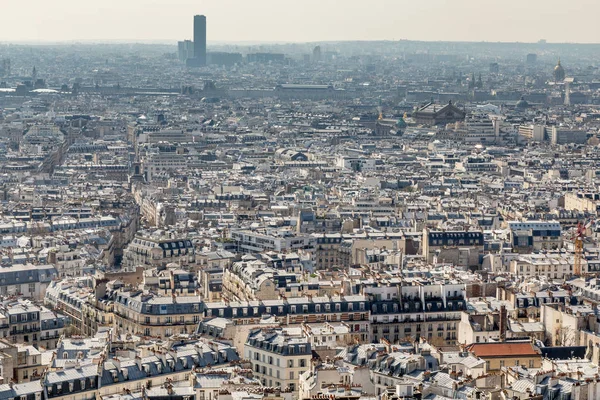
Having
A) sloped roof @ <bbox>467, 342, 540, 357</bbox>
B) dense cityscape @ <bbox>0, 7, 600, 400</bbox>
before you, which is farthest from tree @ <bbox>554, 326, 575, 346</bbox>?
sloped roof @ <bbox>467, 342, 540, 357</bbox>

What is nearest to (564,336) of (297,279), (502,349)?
(502,349)

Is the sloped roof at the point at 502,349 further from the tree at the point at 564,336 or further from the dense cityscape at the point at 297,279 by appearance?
the tree at the point at 564,336

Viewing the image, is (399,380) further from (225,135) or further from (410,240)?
(225,135)

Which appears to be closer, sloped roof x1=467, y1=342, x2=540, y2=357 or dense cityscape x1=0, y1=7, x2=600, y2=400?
dense cityscape x1=0, y1=7, x2=600, y2=400

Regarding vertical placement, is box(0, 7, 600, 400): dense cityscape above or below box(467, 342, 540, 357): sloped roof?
below

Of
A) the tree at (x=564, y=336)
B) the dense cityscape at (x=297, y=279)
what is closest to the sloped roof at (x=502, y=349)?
the dense cityscape at (x=297, y=279)

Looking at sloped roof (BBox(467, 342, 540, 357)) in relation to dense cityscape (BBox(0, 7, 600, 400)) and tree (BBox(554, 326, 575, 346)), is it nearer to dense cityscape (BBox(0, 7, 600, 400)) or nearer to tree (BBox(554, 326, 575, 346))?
dense cityscape (BBox(0, 7, 600, 400))

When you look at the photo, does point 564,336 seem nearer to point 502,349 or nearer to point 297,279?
point 502,349

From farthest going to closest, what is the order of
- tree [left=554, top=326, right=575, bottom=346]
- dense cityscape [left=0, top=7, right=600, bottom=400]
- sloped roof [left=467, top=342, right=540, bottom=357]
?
tree [left=554, top=326, right=575, bottom=346] < sloped roof [left=467, top=342, right=540, bottom=357] < dense cityscape [left=0, top=7, right=600, bottom=400]

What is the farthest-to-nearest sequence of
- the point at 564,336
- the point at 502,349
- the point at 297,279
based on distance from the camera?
the point at 297,279, the point at 564,336, the point at 502,349

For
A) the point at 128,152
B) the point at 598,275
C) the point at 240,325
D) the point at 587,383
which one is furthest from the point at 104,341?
the point at 128,152

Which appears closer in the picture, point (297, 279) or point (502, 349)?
point (502, 349)
